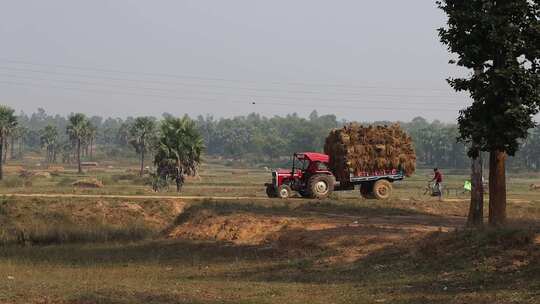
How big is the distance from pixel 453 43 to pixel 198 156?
4431 centimetres

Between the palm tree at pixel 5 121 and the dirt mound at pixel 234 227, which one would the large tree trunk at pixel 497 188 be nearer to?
the dirt mound at pixel 234 227

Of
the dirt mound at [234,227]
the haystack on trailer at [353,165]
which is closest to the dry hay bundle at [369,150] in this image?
the haystack on trailer at [353,165]

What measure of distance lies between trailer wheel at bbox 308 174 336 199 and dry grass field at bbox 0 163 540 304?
4.36 ft

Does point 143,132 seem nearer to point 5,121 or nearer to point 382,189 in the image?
point 5,121

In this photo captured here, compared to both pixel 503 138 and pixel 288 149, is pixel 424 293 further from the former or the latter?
pixel 288 149

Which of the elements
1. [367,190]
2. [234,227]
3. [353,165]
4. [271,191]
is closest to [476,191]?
[234,227]

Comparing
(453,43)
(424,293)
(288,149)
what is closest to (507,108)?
(453,43)

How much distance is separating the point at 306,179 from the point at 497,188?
15.8 meters

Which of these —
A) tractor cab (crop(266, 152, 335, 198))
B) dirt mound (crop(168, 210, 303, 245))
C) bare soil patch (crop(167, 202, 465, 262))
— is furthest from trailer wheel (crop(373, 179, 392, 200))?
dirt mound (crop(168, 210, 303, 245))

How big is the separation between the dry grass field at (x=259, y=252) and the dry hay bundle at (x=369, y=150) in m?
2.84

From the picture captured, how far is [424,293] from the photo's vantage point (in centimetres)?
1585

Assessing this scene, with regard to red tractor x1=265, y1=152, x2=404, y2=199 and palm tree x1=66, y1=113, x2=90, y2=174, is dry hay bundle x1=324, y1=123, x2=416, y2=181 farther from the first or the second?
palm tree x1=66, y1=113, x2=90, y2=174

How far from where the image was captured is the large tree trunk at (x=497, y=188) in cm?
2372

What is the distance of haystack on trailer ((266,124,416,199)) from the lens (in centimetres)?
3809
